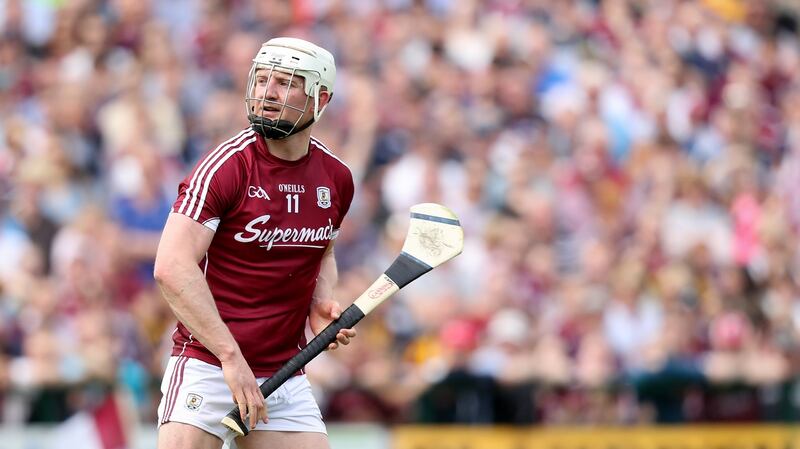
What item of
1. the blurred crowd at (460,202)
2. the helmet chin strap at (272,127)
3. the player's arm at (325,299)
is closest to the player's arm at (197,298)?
the helmet chin strap at (272,127)

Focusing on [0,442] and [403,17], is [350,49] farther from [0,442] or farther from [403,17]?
[0,442]

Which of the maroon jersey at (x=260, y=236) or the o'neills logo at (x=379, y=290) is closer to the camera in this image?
the maroon jersey at (x=260, y=236)

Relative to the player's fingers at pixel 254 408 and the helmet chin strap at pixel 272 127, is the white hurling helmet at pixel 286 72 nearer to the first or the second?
the helmet chin strap at pixel 272 127

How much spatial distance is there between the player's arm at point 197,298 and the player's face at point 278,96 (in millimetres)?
569

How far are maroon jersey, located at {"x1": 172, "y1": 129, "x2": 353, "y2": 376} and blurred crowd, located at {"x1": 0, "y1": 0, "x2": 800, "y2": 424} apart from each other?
12.2 ft

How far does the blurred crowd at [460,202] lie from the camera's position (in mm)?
10773

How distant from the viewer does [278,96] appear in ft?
20.9

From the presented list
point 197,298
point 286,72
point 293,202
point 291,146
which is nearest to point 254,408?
point 197,298

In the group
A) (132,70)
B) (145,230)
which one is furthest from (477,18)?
(145,230)

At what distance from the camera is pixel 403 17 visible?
14625 millimetres

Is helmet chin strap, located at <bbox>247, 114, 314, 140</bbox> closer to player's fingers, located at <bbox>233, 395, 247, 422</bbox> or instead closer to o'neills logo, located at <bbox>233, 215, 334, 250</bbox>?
o'neills logo, located at <bbox>233, 215, 334, 250</bbox>

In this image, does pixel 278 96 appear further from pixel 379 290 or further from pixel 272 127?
pixel 379 290

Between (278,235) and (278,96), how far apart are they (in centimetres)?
58

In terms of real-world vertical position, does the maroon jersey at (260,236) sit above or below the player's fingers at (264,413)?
above
